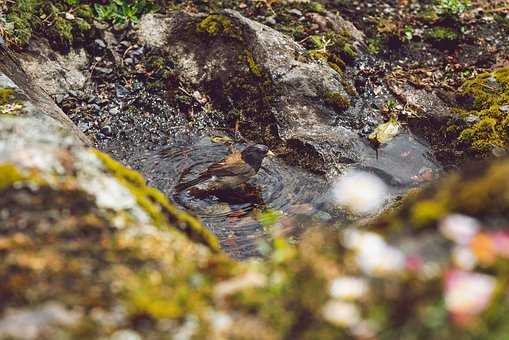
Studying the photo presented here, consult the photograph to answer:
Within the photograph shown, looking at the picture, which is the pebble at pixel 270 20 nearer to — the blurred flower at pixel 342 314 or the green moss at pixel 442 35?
the green moss at pixel 442 35

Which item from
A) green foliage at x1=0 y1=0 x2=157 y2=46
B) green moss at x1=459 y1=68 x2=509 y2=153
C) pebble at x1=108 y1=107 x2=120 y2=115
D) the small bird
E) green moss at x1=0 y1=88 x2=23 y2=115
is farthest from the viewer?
pebble at x1=108 y1=107 x2=120 y2=115

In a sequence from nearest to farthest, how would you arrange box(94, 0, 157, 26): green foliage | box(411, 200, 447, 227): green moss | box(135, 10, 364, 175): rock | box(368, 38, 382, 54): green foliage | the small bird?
1. box(411, 200, 447, 227): green moss
2. the small bird
3. box(135, 10, 364, 175): rock
4. box(94, 0, 157, 26): green foliage
5. box(368, 38, 382, 54): green foliage

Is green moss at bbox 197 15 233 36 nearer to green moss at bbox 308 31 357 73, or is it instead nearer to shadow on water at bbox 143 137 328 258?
green moss at bbox 308 31 357 73

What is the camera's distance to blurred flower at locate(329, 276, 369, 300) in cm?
167

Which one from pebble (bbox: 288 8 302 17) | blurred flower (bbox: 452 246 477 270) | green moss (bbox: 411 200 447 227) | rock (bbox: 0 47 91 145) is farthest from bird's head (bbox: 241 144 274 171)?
blurred flower (bbox: 452 246 477 270)

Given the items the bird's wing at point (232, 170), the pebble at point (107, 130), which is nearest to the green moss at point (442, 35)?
the bird's wing at point (232, 170)

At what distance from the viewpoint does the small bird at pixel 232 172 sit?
547 centimetres

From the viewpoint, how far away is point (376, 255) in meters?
1.74

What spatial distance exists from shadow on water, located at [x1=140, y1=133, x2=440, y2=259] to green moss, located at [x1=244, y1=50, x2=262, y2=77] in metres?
0.97

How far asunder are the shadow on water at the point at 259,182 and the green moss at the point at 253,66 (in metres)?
0.97

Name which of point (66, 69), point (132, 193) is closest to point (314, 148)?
point (66, 69)

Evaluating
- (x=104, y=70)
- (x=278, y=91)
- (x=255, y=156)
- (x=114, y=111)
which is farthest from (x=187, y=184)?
(x=104, y=70)

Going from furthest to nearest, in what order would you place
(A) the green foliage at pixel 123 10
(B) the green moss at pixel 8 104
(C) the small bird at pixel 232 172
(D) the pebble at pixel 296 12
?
(D) the pebble at pixel 296 12, (A) the green foliage at pixel 123 10, (C) the small bird at pixel 232 172, (B) the green moss at pixel 8 104

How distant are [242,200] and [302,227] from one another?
2.42 feet
